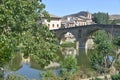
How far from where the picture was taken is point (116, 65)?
24219 millimetres

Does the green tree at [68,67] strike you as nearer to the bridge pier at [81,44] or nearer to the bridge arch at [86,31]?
the bridge arch at [86,31]

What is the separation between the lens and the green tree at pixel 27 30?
304 inches

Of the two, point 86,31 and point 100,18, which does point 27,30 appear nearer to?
point 86,31

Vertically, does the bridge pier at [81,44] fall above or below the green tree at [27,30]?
below

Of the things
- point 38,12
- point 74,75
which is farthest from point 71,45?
point 38,12

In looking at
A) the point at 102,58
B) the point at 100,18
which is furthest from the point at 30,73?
the point at 100,18

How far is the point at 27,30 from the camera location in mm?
8570

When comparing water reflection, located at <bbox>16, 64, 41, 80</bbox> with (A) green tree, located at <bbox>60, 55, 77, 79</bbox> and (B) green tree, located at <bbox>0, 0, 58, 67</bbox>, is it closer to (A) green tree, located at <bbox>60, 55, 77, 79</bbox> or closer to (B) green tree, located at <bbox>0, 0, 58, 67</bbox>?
(A) green tree, located at <bbox>60, 55, 77, 79</bbox>

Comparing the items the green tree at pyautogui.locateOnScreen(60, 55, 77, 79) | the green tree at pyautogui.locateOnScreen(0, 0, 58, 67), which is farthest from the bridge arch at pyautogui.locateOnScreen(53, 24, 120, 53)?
the green tree at pyautogui.locateOnScreen(0, 0, 58, 67)

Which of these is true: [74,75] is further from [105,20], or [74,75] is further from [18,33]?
[105,20]

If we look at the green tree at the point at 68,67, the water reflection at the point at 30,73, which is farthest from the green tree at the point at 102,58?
the water reflection at the point at 30,73

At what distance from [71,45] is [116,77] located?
4637cm

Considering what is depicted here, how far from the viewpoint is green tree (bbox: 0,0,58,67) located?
7.72m

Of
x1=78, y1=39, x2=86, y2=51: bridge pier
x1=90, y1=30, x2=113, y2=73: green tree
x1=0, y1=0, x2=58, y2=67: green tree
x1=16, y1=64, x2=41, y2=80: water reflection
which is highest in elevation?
x1=0, y1=0, x2=58, y2=67: green tree
